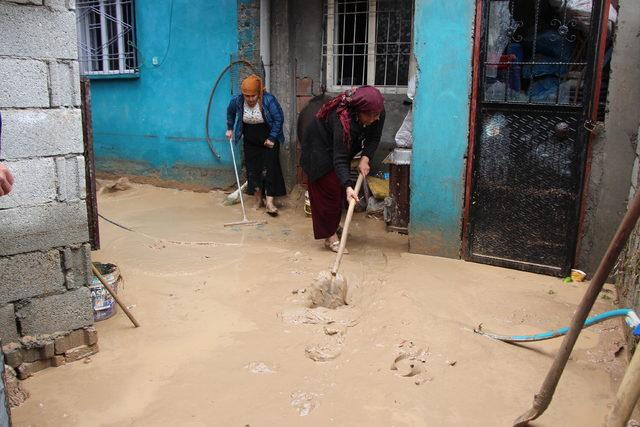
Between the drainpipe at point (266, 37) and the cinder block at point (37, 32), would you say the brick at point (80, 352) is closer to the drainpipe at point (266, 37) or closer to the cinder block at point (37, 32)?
the cinder block at point (37, 32)

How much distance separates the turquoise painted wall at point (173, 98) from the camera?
25.0 feet

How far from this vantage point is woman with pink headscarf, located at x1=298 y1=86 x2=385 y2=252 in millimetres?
4758

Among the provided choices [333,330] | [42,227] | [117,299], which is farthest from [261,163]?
[42,227]

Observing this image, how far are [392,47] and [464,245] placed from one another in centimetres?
282

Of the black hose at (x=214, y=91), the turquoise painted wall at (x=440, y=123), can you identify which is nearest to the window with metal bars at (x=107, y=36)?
the black hose at (x=214, y=91)

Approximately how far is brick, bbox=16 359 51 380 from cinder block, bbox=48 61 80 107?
154 centimetres

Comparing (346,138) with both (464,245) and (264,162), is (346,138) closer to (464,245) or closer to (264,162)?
(464,245)

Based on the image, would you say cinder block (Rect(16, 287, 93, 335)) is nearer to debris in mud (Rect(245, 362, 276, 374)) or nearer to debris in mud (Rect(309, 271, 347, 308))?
debris in mud (Rect(245, 362, 276, 374))

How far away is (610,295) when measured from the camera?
13.9 feet

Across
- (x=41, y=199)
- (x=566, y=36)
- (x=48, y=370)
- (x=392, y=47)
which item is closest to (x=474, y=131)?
(x=566, y=36)

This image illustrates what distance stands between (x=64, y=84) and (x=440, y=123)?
3090 mm

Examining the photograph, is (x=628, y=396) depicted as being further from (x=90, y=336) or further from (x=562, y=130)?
(x=90, y=336)

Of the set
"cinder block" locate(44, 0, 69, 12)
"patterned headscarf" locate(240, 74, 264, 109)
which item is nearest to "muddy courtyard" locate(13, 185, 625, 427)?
"cinder block" locate(44, 0, 69, 12)

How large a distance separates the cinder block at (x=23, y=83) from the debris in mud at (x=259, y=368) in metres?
1.92
